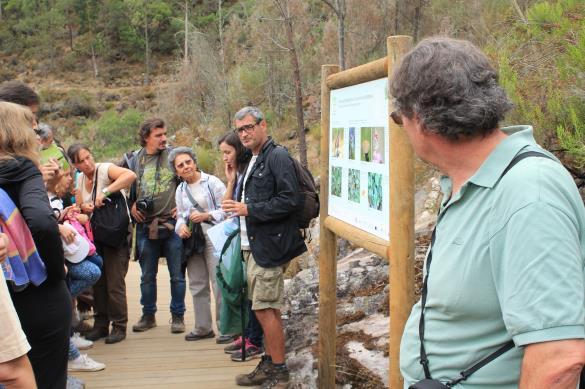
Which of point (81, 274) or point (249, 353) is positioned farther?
point (249, 353)

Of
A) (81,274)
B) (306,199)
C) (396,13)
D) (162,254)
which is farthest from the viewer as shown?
(396,13)

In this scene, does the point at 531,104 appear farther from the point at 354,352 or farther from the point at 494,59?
the point at 354,352

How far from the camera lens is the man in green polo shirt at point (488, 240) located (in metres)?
1.35

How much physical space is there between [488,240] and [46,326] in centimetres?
219

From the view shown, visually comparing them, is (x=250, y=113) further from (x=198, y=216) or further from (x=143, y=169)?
(x=143, y=169)

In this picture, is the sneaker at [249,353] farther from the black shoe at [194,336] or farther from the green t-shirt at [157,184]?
the green t-shirt at [157,184]

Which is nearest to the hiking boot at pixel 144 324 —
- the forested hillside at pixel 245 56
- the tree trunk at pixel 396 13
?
the forested hillside at pixel 245 56

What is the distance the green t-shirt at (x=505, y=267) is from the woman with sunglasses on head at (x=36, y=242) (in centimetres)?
186

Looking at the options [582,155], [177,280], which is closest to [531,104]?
[582,155]

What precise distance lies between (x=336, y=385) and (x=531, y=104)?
2.34 m

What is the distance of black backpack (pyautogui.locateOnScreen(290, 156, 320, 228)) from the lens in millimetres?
4383

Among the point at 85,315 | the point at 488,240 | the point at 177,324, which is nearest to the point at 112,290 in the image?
the point at 177,324

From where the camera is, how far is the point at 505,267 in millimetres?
1422

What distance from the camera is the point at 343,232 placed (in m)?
3.60
